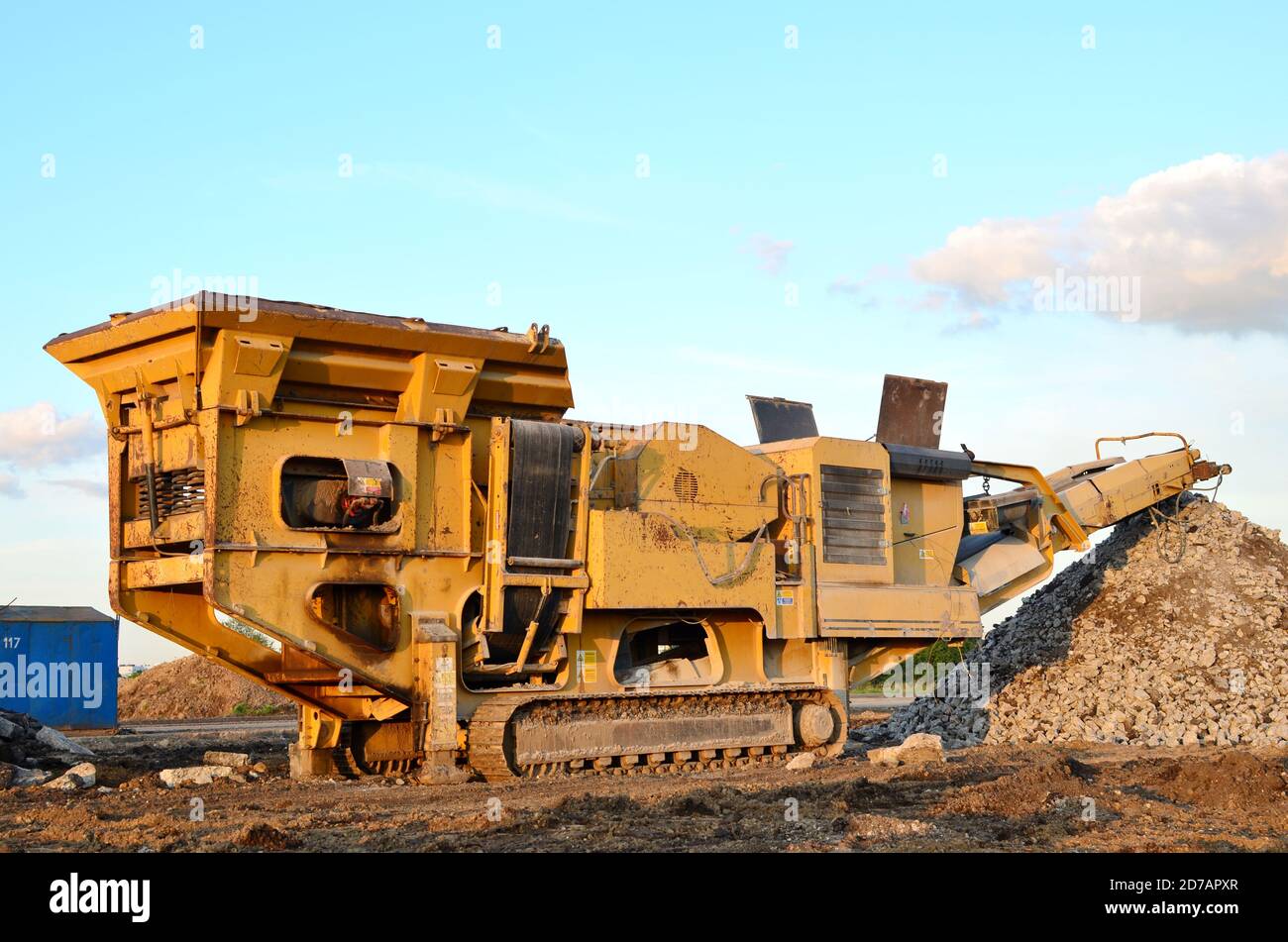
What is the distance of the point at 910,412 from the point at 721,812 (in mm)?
7733

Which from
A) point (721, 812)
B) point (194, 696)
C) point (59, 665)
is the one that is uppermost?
point (721, 812)

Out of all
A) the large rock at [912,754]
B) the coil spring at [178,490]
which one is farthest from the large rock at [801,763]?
the coil spring at [178,490]

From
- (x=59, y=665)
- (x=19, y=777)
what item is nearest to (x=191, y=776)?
(x=19, y=777)

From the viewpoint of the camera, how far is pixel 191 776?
1314cm

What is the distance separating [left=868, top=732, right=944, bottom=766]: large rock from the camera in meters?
13.8

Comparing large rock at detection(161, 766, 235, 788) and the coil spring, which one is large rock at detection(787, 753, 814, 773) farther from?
the coil spring

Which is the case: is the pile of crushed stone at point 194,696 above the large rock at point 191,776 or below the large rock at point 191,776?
below

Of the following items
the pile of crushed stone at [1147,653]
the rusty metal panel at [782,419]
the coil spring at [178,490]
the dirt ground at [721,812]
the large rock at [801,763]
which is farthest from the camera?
the pile of crushed stone at [1147,653]

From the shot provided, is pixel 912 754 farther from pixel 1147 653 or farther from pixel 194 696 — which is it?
pixel 194 696

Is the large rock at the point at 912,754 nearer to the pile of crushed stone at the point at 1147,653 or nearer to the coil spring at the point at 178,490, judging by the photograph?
the pile of crushed stone at the point at 1147,653

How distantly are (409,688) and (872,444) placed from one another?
6134mm

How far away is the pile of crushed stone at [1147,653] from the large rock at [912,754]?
9.39 feet

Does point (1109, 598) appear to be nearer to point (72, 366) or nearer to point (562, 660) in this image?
point (562, 660)

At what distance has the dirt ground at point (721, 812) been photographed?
28.1 feet
